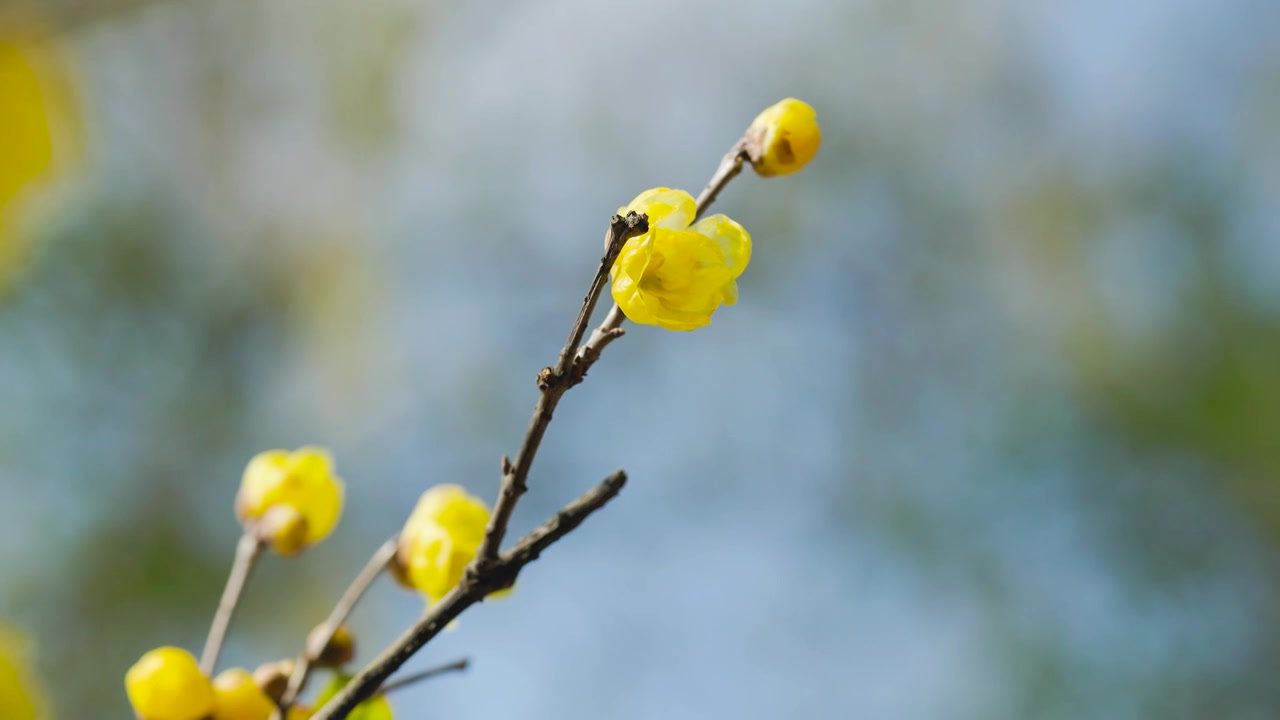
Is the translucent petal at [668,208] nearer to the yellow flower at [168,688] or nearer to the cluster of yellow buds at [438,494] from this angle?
the cluster of yellow buds at [438,494]

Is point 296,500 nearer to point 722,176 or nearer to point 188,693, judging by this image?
point 188,693

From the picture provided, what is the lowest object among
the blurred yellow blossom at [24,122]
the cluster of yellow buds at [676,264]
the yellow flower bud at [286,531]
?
the cluster of yellow buds at [676,264]

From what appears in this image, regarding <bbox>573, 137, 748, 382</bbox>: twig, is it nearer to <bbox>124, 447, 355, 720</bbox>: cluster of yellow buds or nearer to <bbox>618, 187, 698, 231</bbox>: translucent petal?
<bbox>618, 187, 698, 231</bbox>: translucent petal

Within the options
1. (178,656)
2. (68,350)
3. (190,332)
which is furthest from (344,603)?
(190,332)

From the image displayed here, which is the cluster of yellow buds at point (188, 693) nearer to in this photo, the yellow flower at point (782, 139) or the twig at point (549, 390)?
the twig at point (549, 390)

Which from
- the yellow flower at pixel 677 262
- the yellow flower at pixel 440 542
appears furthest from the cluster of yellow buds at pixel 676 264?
the yellow flower at pixel 440 542

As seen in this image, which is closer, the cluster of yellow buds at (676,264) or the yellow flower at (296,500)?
the cluster of yellow buds at (676,264)

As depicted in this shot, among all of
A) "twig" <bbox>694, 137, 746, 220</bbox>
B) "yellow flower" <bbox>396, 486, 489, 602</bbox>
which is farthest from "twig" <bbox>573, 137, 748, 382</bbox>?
"yellow flower" <bbox>396, 486, 489, 602</bbox>

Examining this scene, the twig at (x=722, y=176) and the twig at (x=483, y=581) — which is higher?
the twig at (x=722, y=176)
